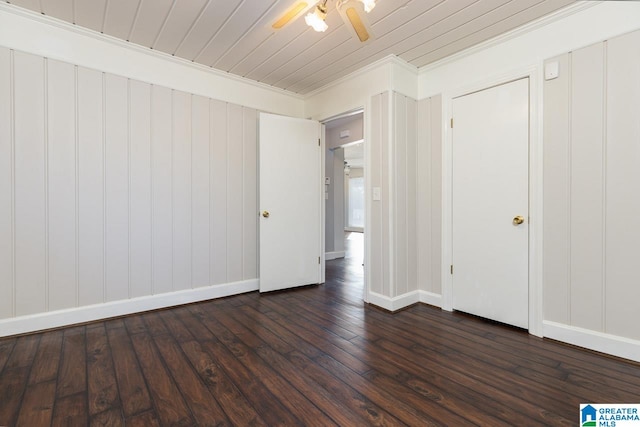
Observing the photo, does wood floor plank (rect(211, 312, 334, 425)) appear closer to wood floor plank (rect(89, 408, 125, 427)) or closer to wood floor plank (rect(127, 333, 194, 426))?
wood floor plank (rect(127, 333, 194, 426))

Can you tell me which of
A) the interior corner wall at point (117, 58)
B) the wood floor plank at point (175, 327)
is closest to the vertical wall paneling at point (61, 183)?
the interior corner wall at point (117, 58)

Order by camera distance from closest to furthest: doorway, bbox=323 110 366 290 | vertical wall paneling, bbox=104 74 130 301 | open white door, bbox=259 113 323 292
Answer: vertical wall paneling, bbox=104 74 130 301 → open white door, bbox=259 113 323 292 → doorway, bbox=323 110 366 290

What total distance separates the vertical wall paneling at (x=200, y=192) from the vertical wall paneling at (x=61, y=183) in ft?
3.26

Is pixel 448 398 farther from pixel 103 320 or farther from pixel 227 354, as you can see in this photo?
pixel 103 320

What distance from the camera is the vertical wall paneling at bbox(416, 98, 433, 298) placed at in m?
3.16

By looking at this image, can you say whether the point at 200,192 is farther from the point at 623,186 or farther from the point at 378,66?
the point at 623,186

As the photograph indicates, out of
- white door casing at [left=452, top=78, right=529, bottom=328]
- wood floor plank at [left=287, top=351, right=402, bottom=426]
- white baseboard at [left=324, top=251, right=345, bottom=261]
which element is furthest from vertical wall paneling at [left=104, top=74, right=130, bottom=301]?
white baseboard at [left=324, top=251, right=345, bottom=261]

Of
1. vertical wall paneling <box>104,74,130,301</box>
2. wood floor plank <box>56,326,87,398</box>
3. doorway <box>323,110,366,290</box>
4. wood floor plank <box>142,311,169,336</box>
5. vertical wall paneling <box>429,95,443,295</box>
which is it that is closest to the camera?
wood floor plank <box>56,326,87,398</box>

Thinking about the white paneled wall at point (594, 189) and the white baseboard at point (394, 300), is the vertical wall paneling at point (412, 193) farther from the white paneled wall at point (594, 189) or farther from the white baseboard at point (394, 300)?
the white paneled wall at point (594, 189)

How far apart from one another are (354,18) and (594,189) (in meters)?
2.08

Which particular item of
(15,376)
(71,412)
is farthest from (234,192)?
(71,412)

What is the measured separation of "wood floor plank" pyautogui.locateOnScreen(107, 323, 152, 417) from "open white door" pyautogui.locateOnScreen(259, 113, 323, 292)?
1526 millimetres

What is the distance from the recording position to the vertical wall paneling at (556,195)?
2.26m

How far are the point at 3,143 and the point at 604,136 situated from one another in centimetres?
449
